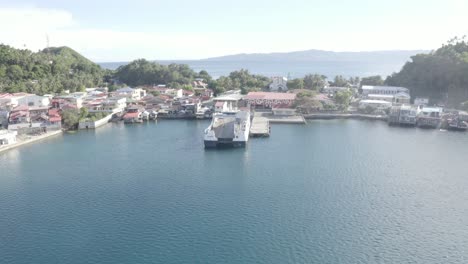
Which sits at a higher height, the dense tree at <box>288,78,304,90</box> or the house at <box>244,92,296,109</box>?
the dense tree at <box>288,78,304,90</box>

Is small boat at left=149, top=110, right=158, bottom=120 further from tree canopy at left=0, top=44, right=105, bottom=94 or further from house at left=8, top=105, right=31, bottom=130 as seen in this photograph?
tree canopy at left=0, top=44, right=105, bottom=94

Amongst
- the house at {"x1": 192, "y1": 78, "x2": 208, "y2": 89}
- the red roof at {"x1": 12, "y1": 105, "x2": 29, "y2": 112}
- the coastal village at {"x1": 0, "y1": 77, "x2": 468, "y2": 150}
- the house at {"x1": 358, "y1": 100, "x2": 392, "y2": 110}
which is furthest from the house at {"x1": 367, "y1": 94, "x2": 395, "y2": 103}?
the red roof at {"x1": 12, "y1": 105, "x2": 29, "y2": 112}

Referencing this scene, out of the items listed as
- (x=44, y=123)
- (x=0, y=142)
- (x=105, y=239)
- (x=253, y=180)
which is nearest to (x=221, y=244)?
(x=105, y=239)

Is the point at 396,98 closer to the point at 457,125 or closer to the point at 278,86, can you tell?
the point at 457,125

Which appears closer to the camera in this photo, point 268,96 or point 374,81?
point 268,96

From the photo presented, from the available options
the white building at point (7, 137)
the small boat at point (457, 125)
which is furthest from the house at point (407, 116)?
the white building at point (7, 137)

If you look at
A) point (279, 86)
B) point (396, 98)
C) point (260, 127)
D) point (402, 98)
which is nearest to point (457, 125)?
point (402, 98)

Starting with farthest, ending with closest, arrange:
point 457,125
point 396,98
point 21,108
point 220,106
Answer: point 396,98 → point 220,106 → point 21,108 → point 457,125
